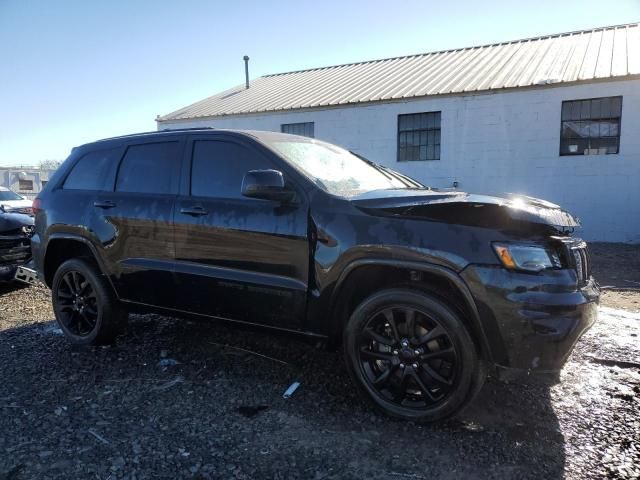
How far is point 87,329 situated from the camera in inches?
172

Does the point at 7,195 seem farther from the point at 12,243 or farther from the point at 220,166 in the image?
the point at 220,166

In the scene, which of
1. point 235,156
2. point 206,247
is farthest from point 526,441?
point 235,156

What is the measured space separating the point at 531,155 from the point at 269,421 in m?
12.1

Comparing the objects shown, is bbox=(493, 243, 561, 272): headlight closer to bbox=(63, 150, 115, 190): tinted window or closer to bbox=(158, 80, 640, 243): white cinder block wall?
bbox=(63, 150, 115, 190): tinted window

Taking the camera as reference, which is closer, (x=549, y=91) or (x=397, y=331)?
(x=397, y=331)

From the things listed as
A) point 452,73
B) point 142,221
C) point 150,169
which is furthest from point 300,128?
point 142,221

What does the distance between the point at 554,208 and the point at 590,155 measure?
10986 mm

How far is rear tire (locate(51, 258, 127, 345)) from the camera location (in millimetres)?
4203

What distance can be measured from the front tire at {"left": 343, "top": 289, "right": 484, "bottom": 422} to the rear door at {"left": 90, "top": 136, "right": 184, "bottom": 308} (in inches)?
65.0

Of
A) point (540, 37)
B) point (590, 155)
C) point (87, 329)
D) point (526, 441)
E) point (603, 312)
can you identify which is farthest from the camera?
point (540, 37)

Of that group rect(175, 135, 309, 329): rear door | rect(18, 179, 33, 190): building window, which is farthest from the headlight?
rect(18, 179, 33, 190): building window

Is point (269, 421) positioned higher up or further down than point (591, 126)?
further down

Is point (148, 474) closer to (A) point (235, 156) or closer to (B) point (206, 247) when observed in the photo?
(B) point (206, 247)

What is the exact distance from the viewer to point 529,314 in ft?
8.43
